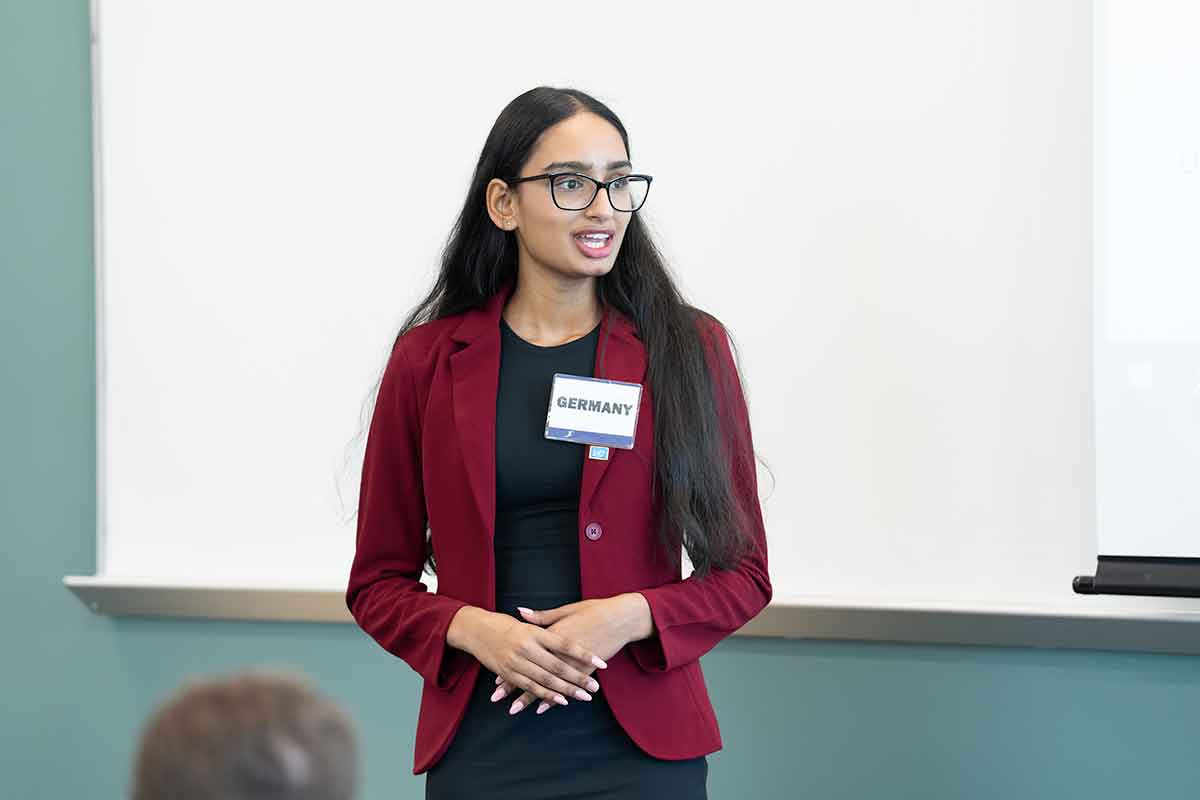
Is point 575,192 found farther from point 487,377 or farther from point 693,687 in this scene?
point 693,687

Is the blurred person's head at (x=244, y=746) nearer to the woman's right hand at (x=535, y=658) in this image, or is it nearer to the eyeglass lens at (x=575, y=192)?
the woman's right hand at (x=535, y=658)

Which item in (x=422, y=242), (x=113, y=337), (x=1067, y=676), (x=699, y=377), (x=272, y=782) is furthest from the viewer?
(x=113, y=337)

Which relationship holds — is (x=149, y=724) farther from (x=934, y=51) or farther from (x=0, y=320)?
(x=0, y=320)

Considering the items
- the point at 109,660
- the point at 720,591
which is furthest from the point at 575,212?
the point at 109,660

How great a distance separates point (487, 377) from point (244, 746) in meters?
1.20

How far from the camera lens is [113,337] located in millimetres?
3092

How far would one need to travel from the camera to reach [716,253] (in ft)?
8.75

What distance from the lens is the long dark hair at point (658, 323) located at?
177cm

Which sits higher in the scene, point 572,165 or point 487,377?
point 572,165

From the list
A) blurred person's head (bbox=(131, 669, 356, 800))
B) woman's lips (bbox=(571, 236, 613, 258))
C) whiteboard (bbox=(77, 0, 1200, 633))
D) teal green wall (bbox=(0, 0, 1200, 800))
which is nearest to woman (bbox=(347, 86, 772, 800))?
woman's lips (bbox=(571, 236, 613, 258))

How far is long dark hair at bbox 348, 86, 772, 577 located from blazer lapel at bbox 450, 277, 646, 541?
3 centimetres

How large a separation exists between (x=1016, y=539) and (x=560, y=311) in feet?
3.54

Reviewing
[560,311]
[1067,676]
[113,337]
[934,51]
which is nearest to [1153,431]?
[1067,676]

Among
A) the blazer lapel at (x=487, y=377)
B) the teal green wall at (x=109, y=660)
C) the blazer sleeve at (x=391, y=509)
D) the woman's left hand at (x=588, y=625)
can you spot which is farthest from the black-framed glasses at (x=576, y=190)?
the teal green wall at (x=109, y=660)
